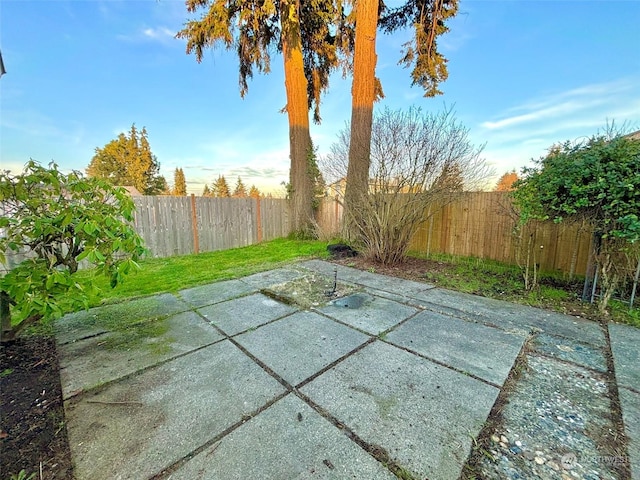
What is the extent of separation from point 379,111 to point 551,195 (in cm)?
335

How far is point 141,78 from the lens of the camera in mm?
6852

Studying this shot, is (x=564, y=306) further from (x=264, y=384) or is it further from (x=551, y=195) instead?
(x=264, y=384)

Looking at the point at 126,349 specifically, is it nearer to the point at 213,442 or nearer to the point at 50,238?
the point at 50,238

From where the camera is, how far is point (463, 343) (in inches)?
90.3

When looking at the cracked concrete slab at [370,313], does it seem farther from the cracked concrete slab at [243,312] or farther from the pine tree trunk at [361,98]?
the pine tree trunk at [361,98]

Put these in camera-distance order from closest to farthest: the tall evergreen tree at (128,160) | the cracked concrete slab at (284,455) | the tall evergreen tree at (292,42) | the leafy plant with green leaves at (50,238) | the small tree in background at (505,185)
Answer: the cracked concrete slab at (284,455) → the leafy plant with green leaves at (50,238) → the small tree in background at (505,185) → the tall evergreen tree at (292,42) → the tall evergreen tree at (128,160)

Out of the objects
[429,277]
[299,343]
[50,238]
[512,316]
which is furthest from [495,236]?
[50,238]

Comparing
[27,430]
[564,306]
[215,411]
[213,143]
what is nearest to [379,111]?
[564,306]

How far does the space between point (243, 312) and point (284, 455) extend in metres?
1.89

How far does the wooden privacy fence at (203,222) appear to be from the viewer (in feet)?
19.7

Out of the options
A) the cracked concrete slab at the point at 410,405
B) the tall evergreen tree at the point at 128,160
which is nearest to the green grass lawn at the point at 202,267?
the cracked concrete slab at the point at 410,405

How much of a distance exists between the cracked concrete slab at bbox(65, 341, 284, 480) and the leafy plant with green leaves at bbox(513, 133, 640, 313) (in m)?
3.76

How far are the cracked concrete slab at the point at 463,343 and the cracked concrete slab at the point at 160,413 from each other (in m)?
1.29

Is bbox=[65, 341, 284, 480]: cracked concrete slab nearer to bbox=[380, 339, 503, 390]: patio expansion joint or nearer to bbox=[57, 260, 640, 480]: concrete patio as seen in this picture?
bbox=[57, 260, 640, 480]: concrete patio
